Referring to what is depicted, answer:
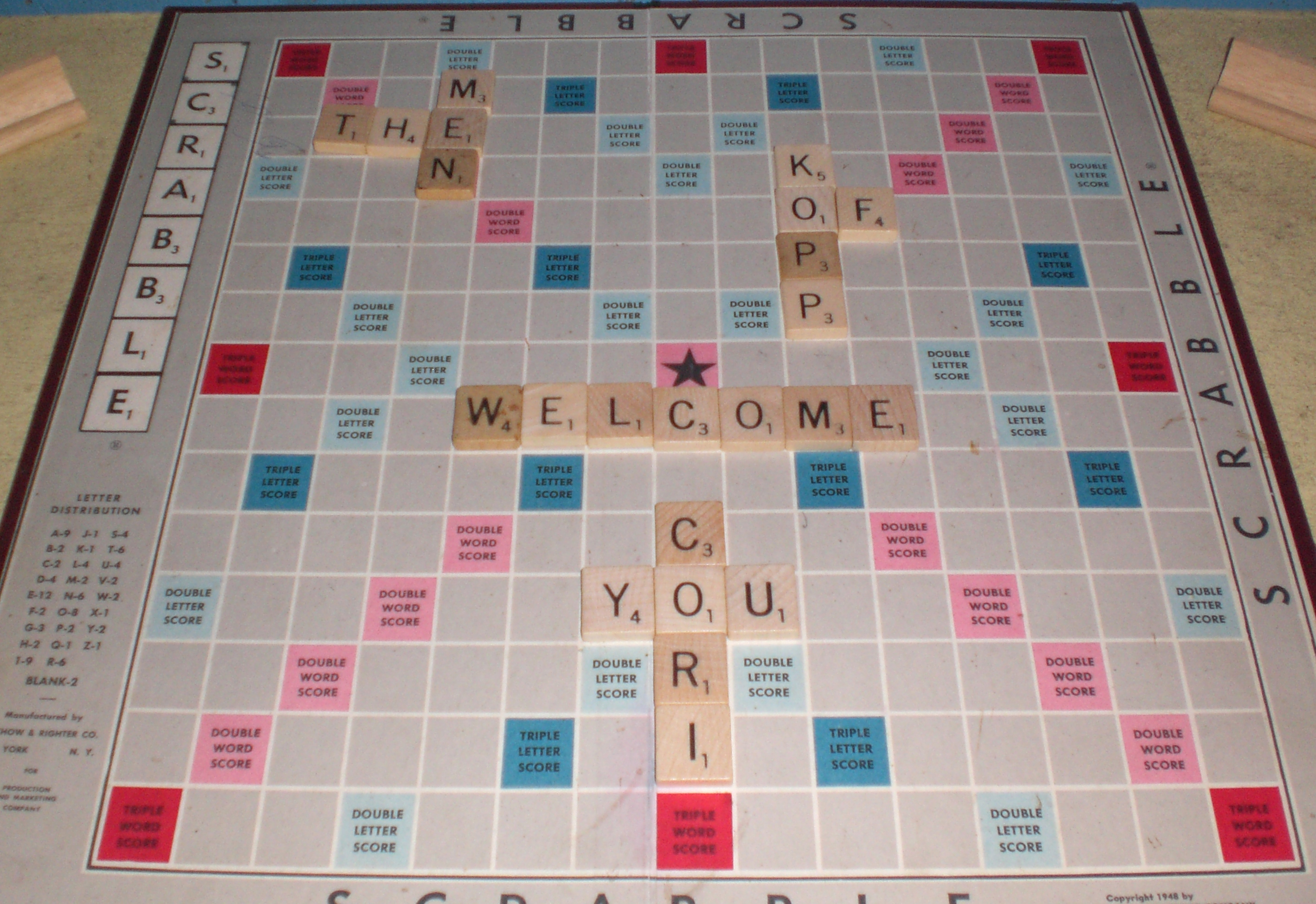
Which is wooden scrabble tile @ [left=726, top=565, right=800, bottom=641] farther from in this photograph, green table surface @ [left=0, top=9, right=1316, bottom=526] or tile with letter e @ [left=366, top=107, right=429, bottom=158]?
tile with letter e @ [left=366, top=107, right=429, bottom=158]

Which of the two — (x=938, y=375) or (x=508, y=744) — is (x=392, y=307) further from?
(x=938, y=375)

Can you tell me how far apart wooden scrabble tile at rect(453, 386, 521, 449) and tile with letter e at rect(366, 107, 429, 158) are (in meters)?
0.57

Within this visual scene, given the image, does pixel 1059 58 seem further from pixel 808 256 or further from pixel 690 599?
pixel 690 599

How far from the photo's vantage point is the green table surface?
5.08 feet

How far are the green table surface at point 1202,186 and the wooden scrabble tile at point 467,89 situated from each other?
0.73m

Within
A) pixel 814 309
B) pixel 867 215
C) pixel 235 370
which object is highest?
pixel 867 215

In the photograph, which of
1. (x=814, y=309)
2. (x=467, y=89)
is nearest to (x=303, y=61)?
(x=467, y=89)

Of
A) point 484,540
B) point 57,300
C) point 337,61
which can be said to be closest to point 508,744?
point 484,540

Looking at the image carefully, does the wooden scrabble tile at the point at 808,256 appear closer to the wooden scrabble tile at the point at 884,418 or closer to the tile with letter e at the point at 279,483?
the wooden scrabble tile at the point at 884,418

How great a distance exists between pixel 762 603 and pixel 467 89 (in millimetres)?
1220

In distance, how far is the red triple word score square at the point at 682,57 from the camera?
1.78m

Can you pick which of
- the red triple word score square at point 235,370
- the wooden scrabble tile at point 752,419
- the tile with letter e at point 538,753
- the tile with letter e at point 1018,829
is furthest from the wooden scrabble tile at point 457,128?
the tile with letter e at point 1018,829

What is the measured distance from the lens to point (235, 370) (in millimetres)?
1501

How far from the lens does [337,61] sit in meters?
1.79
